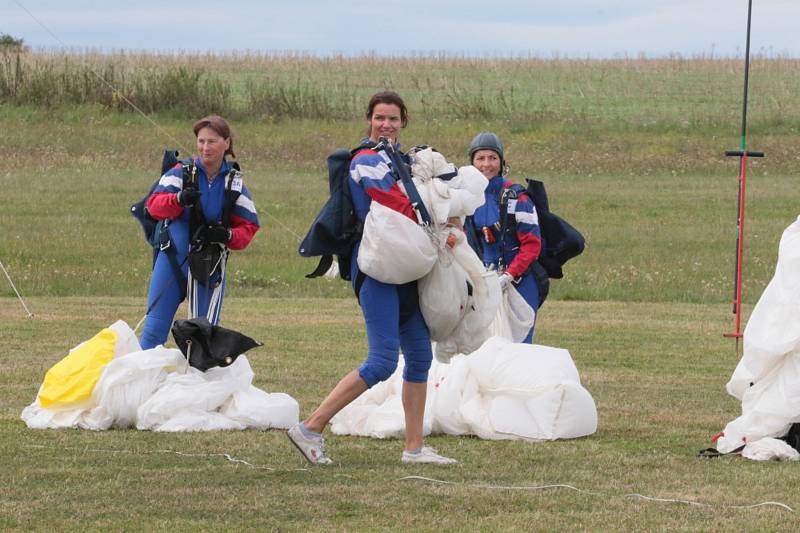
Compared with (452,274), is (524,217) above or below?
below

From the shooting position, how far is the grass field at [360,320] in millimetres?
5973

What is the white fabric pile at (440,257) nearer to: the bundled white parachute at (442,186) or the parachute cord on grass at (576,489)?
the bundled white parachute at (442,186)

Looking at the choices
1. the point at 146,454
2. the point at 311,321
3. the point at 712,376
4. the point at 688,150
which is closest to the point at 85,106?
the point at 688,150

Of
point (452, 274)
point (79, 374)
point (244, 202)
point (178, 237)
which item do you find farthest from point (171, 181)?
point (452, 274)

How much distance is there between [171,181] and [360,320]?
20.5ft

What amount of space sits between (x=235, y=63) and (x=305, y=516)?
4180 cm

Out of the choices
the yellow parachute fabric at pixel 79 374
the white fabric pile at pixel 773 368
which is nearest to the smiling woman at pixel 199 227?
the yellow parachute fabric at pixel 79 374

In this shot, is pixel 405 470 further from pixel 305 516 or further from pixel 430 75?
pixel 430 75

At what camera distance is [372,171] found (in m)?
6.68

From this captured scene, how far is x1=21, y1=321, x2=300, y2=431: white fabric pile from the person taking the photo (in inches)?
310

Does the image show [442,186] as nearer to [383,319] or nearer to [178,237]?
[383,319]

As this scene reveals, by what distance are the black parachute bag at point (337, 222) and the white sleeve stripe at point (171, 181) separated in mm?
1590

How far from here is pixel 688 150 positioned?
108ft

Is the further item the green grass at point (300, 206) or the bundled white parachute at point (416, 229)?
the green grass at point (300, 206)
